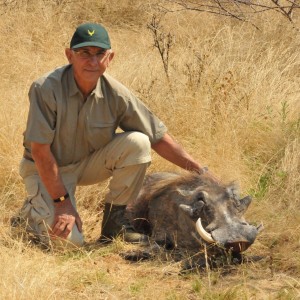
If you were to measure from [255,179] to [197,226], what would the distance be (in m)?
1.60

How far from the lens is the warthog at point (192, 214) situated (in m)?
4.59

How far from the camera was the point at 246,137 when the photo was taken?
21.9 ft

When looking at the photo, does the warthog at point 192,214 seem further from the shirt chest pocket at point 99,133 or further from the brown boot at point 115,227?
the shirt chest pocket at point 99,133

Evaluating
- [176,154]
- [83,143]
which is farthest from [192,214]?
[83,143]

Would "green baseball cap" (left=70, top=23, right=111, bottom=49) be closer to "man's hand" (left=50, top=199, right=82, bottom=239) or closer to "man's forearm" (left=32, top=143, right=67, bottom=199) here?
"man's forearm" (left=32, top=143, right=67, bottom=199)

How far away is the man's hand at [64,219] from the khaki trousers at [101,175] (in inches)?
2.5

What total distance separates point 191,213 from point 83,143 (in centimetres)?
97

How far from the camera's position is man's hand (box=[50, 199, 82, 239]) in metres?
4.86

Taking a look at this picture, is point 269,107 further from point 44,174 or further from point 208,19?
point 208,19

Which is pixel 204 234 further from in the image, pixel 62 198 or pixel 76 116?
pixel 76 116

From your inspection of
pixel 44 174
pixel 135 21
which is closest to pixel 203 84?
pixel 44 174

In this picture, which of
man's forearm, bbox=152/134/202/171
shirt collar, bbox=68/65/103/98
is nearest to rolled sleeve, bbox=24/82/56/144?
shirt collar, bbox=68/65/103/98

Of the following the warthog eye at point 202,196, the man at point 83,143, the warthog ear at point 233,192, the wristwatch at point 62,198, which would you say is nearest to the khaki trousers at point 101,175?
the man at point 83,143

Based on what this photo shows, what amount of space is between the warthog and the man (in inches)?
8.8
